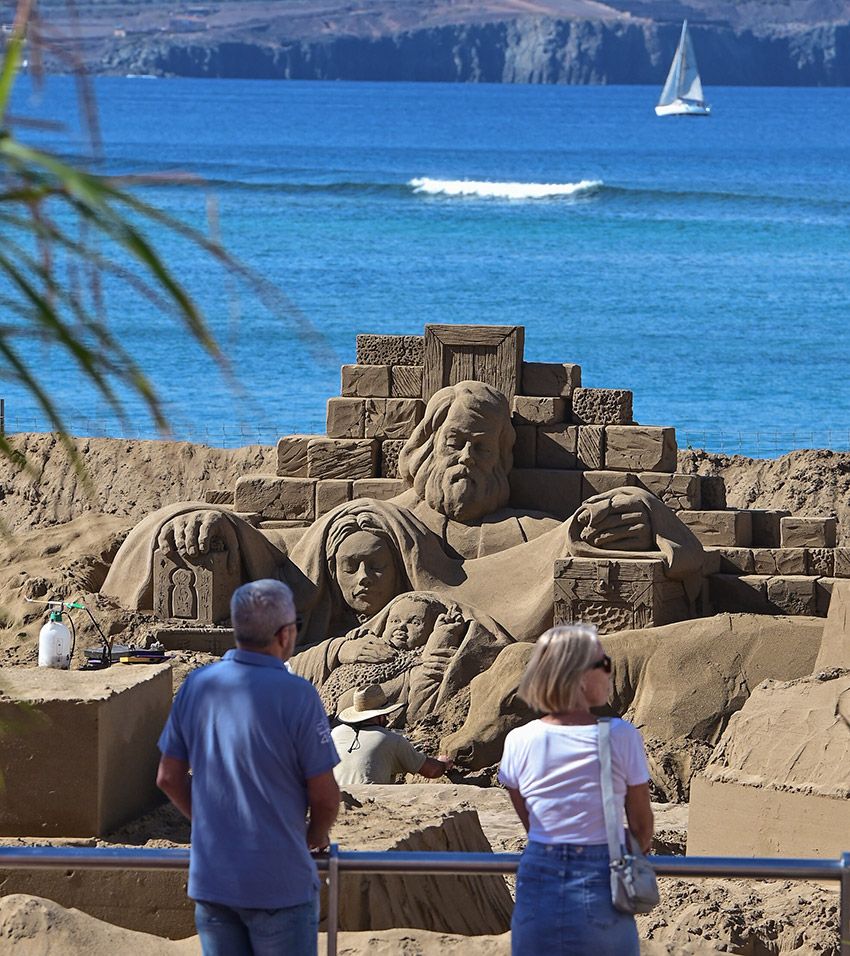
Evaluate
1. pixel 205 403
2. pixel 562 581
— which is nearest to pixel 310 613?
pixel 562 581

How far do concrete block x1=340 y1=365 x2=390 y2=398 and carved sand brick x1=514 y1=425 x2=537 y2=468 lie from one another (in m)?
0.97

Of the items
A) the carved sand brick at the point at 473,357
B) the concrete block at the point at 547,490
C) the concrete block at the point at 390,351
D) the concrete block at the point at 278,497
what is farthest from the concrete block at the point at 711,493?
the concrete block at the point at 278,497

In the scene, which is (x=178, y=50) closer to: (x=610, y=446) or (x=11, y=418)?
(x=11, y=418)

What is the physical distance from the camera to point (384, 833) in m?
6.33

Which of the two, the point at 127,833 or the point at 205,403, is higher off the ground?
the point at 127,833

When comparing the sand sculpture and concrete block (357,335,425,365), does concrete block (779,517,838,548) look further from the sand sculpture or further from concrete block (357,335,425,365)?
concrete block (357,335,425,365)

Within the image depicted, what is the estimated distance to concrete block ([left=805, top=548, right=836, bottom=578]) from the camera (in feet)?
38.9

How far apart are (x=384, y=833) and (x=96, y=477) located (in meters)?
11.4

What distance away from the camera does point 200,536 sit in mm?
12016

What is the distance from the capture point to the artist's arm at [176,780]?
3912 millimetres

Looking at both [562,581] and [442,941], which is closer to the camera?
[442,941]

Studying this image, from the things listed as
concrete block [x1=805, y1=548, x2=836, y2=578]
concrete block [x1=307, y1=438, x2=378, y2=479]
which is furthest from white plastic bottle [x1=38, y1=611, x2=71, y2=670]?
concrete block [x1=805, y1=548, x2=836, y2=578]

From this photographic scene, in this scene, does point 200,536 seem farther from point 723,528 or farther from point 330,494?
point 723,528

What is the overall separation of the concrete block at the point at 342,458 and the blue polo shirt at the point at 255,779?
9277mm
